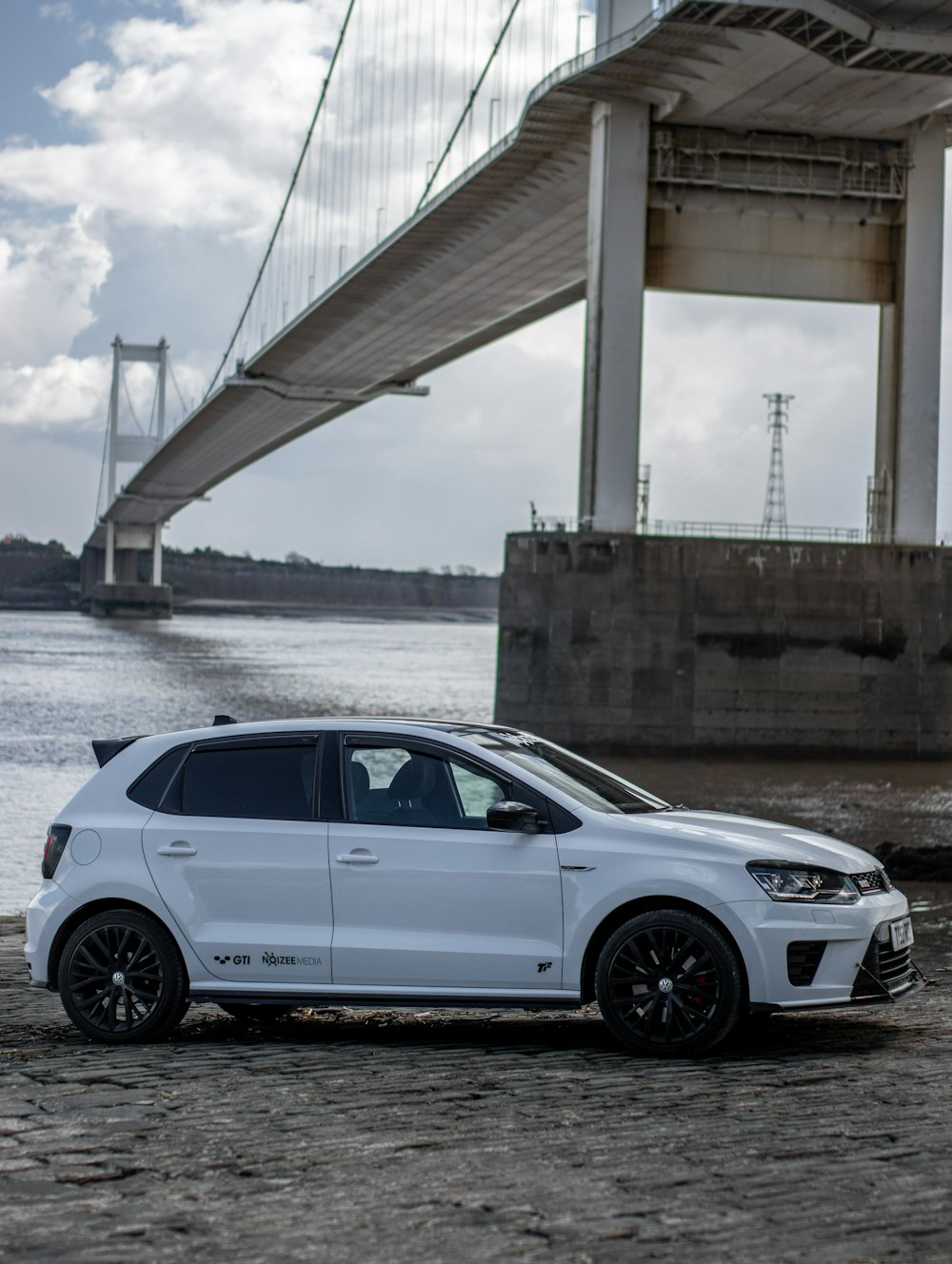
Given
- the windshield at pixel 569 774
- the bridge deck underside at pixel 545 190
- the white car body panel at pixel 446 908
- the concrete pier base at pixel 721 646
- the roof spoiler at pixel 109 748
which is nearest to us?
the white car body panel at pixel 446 908

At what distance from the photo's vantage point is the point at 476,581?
452ft

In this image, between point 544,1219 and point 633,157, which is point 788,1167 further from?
point 633,157

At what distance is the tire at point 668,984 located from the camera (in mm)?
5426

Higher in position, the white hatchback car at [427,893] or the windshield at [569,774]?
the windshield at [569,774]

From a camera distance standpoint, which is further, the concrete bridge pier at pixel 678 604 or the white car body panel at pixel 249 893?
the concrete bridge pier at pixel 678 604

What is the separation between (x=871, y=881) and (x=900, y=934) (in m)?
0.22

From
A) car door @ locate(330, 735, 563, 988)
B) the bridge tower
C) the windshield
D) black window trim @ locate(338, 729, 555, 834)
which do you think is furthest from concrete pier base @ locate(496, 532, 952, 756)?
the bridge tower

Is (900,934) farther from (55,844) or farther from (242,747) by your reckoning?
(55,844)

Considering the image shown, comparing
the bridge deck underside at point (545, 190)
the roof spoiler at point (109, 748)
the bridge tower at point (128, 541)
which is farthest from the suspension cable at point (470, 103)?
the bridge tower at point (128, 541)

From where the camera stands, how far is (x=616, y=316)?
89.8 feet

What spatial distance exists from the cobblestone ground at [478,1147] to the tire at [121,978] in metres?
0.13

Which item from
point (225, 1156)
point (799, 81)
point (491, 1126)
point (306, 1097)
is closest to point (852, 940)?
point (491, 1126)

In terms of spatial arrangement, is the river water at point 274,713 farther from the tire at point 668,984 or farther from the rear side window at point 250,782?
the tire at point 668,984

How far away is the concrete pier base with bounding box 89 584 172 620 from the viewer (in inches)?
4198
